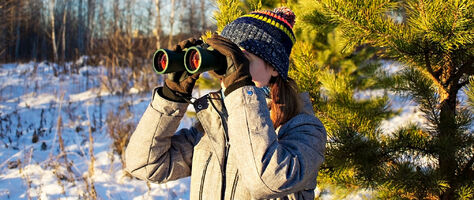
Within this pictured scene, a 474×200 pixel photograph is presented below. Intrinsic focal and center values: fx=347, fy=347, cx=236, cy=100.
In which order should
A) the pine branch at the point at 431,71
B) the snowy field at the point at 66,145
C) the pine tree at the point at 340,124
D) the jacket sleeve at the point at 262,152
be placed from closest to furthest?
1. the jacket sleeve at the point at 262,152
2. the pine branch at the point at 431,71
3. the pine tree at the point at 340,124
4. the snowy field at the point at 66,145

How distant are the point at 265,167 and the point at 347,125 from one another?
69 cm

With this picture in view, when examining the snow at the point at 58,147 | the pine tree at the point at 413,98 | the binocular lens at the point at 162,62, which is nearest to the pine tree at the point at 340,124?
the pine tree at the point at 413,98

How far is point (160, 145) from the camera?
1211 mm

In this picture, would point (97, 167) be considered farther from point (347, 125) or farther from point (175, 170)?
point (347, 125)

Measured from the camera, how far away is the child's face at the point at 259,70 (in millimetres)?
1144

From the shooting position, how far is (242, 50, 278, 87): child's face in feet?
3.75

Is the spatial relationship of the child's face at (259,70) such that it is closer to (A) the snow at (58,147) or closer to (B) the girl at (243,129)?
(B) the girl at (243,129)

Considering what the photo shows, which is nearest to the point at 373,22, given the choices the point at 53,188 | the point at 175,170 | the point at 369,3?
the point at 369,3

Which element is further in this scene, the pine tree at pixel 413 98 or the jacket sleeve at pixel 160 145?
the pine tree at pixel 413 98

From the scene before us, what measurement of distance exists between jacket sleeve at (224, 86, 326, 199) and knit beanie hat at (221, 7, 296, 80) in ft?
0.63

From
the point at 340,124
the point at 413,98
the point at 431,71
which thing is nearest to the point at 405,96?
the point at 413,98

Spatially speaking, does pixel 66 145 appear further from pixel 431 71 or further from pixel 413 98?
pixel 431 71

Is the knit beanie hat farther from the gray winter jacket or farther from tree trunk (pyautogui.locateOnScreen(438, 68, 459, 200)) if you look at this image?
tree trunk (pyautogui.locateOnScreen(438, 68, 459, 200))

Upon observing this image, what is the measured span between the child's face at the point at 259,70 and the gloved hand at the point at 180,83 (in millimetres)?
188
